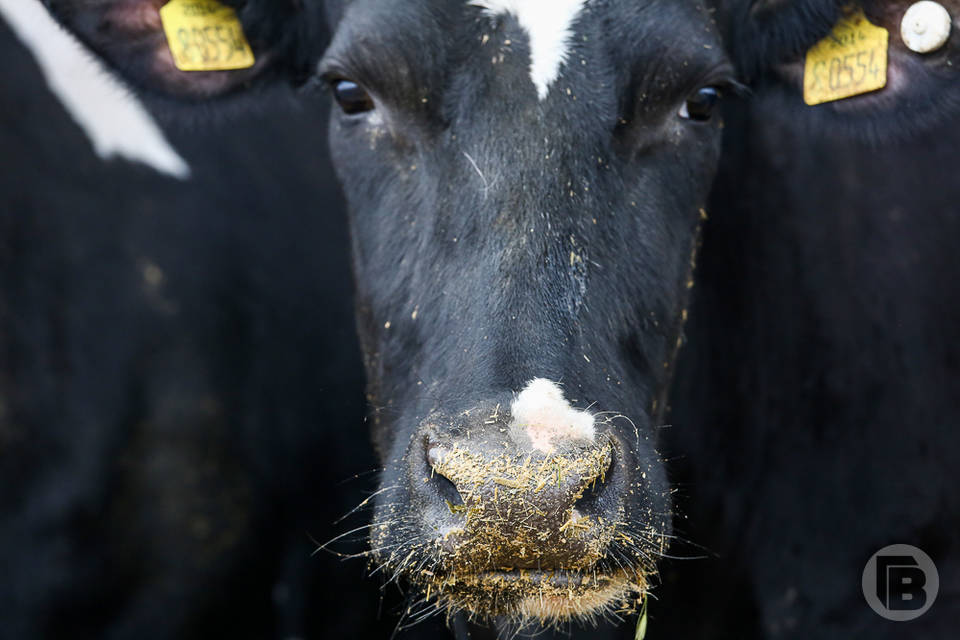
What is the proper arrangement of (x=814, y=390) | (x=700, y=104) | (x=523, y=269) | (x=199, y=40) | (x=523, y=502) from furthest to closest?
(x=814, y=390) < (x=199, y=40) < (x=700, y=104) < (x=523, y=269) < (x=523, y=502)

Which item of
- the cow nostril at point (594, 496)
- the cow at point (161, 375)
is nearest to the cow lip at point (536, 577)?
the cow nostril at point (594, 496)

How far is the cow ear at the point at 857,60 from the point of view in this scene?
2.91 m

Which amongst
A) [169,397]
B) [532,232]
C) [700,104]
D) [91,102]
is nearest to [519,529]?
[532,232]

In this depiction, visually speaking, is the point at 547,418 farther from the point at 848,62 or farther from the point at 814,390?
the point at 814,390

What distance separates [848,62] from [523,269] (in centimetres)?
134

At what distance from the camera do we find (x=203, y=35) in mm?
3227

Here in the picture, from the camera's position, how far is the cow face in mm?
2061

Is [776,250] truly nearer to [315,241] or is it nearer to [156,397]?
[315,241]

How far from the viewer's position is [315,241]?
4789 millimetres

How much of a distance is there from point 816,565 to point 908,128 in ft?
4.97

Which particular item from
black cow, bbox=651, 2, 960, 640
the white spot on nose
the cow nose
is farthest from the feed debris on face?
the white spot on nose

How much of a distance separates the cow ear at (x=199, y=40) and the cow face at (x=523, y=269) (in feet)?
0.96

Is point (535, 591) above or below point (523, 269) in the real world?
below

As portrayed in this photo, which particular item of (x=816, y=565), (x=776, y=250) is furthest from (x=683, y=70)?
(x=816, y=565)
